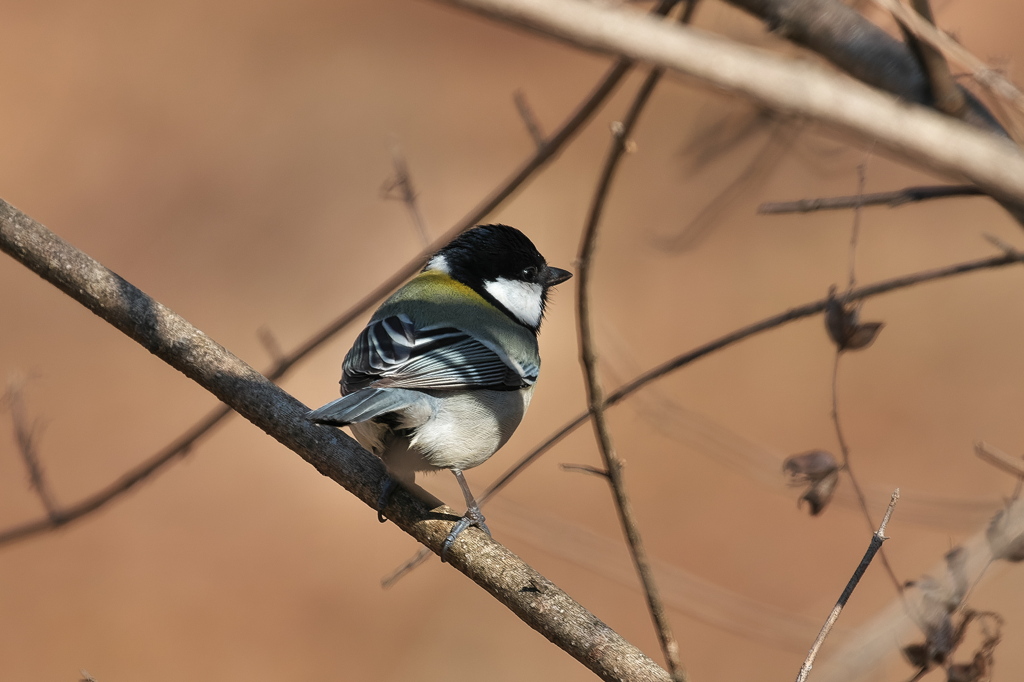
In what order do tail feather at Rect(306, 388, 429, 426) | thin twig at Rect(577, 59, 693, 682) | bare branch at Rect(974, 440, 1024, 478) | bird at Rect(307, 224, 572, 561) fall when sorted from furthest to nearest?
bird at Rect(307, 224, 572, 561) → tail feather at Rect(306, 388, 429, 426) → thin twig at Rect(577, 59, 693, 682) → bare branch at Rect(974, 440, 1024, 478)

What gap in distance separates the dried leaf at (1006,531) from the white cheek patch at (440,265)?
7.85ft

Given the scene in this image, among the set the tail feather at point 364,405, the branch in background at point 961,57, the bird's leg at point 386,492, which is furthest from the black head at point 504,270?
the branch in background at point 961,57

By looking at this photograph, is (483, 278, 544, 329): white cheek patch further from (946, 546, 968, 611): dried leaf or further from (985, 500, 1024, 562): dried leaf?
(985, 500, 1024, 562): dried leaf

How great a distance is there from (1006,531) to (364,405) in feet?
4.60

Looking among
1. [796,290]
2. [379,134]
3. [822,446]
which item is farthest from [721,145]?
[379,134]

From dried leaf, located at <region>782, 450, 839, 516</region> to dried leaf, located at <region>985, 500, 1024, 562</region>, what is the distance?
43 centimetres

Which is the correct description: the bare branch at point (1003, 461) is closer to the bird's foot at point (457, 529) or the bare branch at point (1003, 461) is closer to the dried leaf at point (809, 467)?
the dried leaf at point (809, 467)

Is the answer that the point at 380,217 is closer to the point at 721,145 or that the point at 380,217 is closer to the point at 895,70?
the point at 721,145

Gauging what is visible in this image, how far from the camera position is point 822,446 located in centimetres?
573

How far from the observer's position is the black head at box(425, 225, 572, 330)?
11.0 feet

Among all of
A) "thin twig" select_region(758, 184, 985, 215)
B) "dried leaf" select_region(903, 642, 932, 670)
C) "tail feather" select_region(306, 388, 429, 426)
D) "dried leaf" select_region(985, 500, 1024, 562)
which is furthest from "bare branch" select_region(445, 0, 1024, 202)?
"tail feather" select_region(306, 388, 429, 426)

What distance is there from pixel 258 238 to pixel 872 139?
614cm

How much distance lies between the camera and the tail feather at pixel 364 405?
197 cm

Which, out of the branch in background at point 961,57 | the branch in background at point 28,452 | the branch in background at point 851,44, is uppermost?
the branch in background at point 851,44
